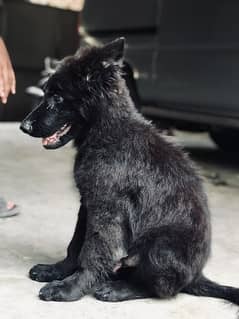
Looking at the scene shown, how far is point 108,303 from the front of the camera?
7.82 feet

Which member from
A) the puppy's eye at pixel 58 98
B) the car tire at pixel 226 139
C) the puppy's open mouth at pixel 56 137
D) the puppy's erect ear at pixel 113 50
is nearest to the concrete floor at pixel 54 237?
the car tire at pixel 226 139

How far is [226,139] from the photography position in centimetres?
663

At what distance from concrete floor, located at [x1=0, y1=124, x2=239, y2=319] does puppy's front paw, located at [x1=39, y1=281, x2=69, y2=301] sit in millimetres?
24

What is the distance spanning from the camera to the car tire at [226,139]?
643 cm

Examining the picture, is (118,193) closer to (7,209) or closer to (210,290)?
(210,290)

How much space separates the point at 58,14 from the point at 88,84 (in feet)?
23.8

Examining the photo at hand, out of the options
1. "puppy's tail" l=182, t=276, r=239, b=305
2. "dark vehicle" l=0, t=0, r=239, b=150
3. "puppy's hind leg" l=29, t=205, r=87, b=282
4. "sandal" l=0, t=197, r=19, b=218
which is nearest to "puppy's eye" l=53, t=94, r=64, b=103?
"puppy's hind leg" l=29, t=205, r=87, b=282

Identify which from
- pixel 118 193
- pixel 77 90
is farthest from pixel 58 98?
pixel 118 193

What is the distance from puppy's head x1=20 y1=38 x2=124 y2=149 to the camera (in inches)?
93.0

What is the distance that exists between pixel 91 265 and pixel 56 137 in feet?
1.76

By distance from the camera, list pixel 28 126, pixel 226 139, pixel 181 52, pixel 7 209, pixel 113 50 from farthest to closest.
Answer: pixel 226 139 → pixel 181 52 → pixel 7 209 → pixel 28 126 → pixel 113 50

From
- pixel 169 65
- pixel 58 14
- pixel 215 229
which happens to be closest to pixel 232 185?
pixel 169 65

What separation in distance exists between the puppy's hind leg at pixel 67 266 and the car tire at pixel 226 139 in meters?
3.94

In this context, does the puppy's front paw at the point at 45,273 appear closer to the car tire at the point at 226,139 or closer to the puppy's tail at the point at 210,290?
the puppy's tail at the point at 210,290
